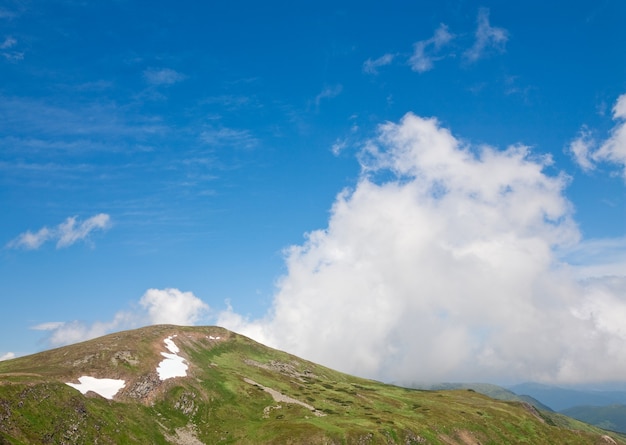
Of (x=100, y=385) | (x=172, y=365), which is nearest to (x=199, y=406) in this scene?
(x=172, y=365)

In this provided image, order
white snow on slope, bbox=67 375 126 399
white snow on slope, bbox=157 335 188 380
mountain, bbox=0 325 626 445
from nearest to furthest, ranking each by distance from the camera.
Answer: mountain, bbox=0 325 626 445 → white snow on slope, bbox=67 375 126 399 → white snow on slope, bbox=157 335 188 380

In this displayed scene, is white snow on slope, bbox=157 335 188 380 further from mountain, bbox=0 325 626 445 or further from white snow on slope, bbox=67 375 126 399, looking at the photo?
white snow on slope, bbox=67 375 126 399

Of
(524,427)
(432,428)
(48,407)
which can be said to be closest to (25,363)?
(48,407)

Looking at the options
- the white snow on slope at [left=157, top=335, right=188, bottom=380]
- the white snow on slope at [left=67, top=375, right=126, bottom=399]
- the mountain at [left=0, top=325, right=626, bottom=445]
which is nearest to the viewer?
the mountain at [left=0, top=325, right=626, bottom=445]

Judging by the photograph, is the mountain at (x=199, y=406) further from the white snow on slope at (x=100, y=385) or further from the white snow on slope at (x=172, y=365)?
the white snow on slope at (x=172, y=365)

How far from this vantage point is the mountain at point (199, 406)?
8625 cm

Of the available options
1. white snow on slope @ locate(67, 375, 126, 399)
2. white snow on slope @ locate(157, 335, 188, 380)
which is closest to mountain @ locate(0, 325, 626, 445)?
white snow on slope @ locate(67, 375, 126, 399)

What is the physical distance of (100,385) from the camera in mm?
110250

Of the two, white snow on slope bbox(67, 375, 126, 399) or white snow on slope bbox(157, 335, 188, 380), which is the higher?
white snow on slope bbox(157, 335, 188, 380)

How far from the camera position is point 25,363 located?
12656 centimetres

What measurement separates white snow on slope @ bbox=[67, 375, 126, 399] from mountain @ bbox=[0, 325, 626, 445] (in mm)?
259

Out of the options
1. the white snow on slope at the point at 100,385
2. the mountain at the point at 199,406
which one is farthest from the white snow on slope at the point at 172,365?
the white snow on slope at the point at 100,385

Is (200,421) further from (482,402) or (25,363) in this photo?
(482,402)

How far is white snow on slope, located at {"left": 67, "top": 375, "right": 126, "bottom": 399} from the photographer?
105 meters
